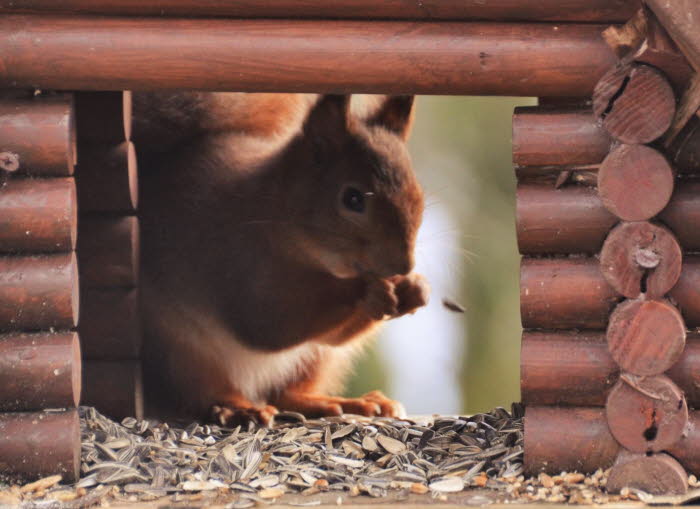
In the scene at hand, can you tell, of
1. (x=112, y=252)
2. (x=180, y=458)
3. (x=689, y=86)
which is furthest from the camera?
(x=112, y=252)

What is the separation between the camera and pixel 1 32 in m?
3.22

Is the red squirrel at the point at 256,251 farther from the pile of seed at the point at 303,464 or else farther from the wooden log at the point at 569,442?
the wooden log at the point at 569,442

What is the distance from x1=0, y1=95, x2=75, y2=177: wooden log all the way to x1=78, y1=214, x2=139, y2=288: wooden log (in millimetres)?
959

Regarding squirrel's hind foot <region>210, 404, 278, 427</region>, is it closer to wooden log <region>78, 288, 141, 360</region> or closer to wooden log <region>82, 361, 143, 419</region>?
wooden log <region>82, 361, 143, 419</region>

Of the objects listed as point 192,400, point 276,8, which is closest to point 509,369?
point 192,400

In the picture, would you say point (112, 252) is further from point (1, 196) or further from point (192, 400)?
point (1, 196)

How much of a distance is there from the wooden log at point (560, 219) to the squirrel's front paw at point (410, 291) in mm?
964

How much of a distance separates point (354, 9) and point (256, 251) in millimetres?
1405

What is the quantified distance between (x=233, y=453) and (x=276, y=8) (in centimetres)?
143

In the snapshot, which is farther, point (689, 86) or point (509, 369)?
point (509, 369)

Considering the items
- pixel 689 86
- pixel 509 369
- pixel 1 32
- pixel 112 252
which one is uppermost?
pixel 1 32

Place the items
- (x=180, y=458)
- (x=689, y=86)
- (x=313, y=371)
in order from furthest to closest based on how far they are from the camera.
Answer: (x=313, y=371)
(x=180, y=458)
(x=689, y=86)

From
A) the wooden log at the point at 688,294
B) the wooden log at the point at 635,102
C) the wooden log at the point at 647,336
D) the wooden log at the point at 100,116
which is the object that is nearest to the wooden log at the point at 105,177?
the wooden log at the point at 100,116

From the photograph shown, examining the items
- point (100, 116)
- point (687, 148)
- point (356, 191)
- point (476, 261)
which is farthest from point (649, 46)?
point (476, 261)
